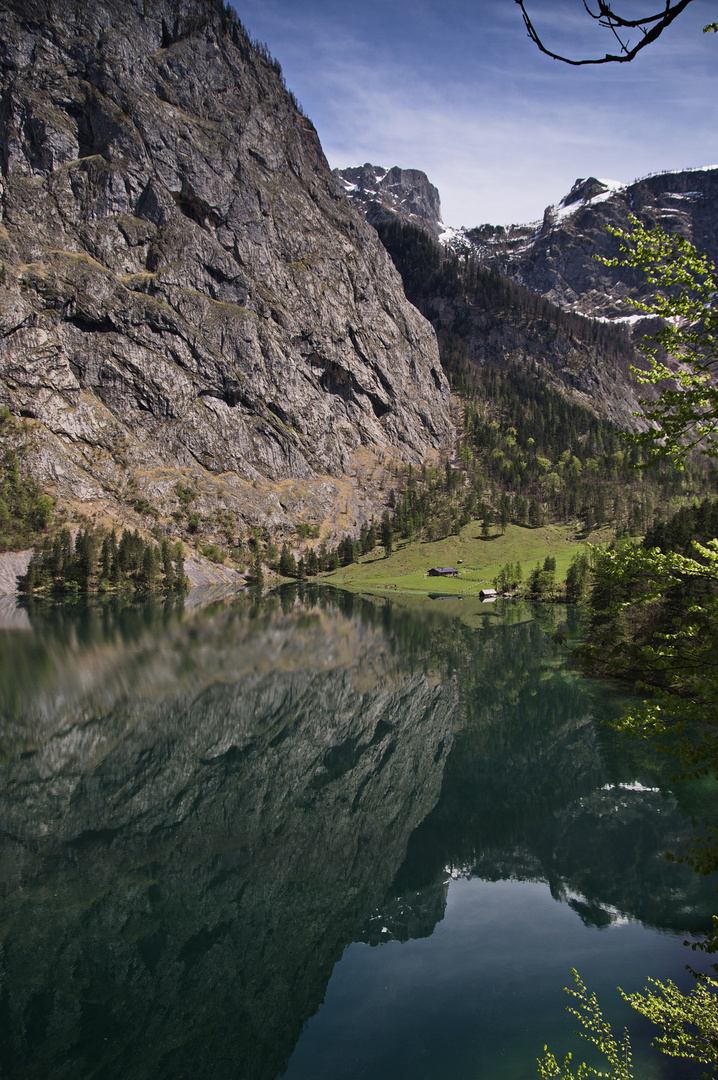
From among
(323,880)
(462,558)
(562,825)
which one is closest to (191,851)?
(323,880)

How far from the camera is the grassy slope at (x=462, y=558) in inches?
6407

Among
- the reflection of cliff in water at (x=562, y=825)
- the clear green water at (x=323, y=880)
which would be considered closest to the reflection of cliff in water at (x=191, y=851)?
the clear green water at (x=323, y=880)

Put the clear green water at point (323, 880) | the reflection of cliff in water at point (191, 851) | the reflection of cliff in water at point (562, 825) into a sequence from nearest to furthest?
the clear green water at point (323, 880)
the reflection of cliff in water at point (191, 851)
the reflection of cliff in water at point (562, 825)

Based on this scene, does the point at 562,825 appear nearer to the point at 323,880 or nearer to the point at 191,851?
the point at 323,880

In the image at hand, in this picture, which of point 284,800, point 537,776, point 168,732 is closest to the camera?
point 284,800

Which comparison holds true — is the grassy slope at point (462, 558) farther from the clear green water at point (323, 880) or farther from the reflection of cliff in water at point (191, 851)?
the clear green water at point (323, 880)

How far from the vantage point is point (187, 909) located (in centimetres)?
2297

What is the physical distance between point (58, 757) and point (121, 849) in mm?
14197

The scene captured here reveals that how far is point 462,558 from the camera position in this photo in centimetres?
18238

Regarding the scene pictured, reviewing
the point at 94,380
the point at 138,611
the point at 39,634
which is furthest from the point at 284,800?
the point at 94,380

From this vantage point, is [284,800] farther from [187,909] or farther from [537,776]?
[537,776]

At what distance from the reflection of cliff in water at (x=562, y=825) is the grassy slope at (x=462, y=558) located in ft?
364

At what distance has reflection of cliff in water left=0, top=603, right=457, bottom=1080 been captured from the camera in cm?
1731

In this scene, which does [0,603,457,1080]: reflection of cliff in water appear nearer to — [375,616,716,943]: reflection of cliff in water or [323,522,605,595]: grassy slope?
[375,616,716,943]: reflection of cliff in water
